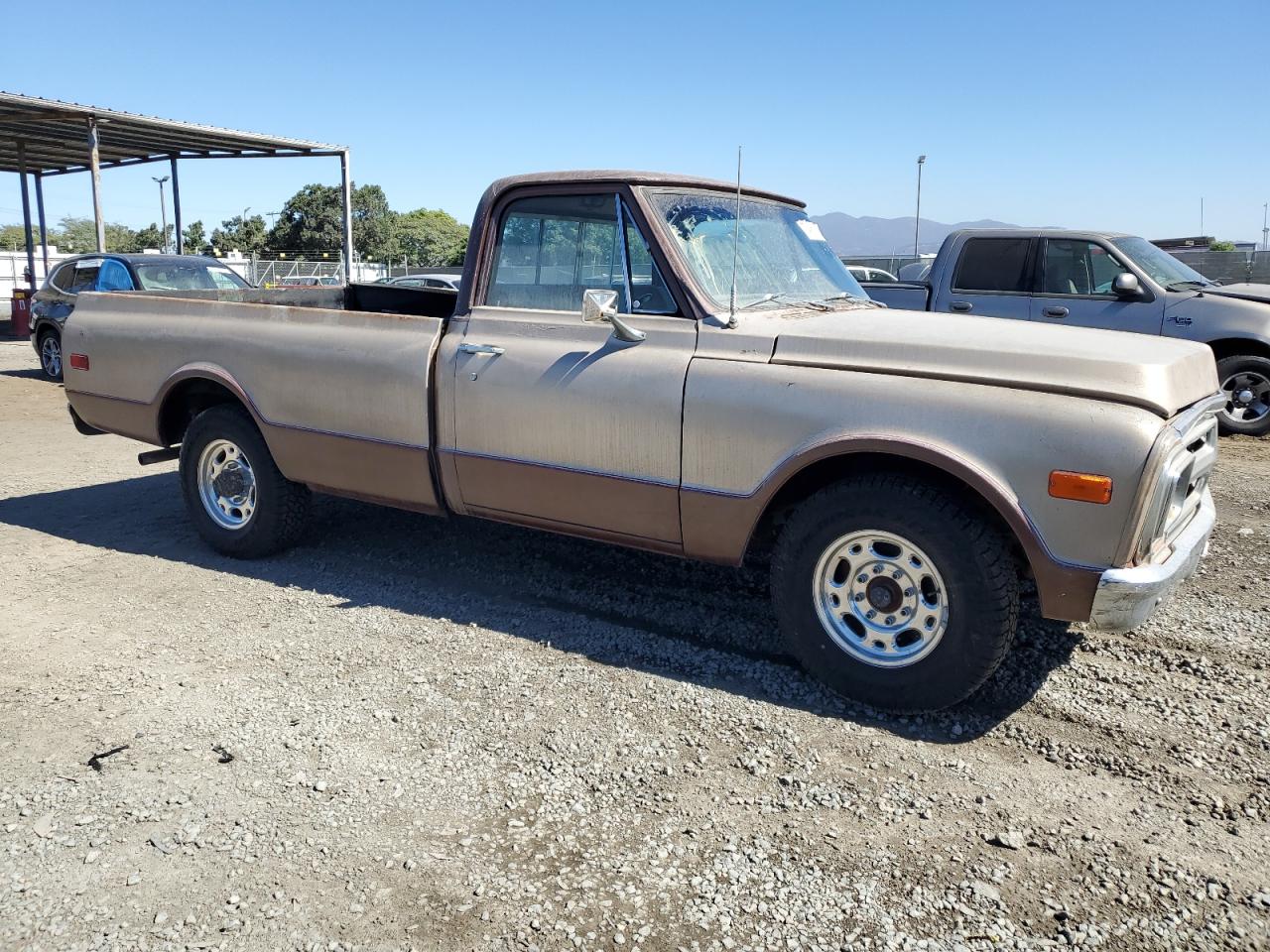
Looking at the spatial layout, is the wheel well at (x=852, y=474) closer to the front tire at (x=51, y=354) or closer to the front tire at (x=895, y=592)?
the front tire at (x=895, y=592)

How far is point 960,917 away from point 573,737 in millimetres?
1453

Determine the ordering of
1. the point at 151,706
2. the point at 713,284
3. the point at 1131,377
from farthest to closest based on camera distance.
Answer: the point at 713,284, the point at 151,706, the point at 1131,377

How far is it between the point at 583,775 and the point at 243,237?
70752 mm

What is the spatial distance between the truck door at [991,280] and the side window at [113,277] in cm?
974

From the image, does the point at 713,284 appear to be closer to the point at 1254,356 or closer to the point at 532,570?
the point at 532,570

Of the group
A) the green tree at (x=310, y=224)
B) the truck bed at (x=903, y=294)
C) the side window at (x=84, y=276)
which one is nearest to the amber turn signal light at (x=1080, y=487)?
the truck bed at (x=903, y=294)

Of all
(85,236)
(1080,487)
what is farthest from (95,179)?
(85,236)

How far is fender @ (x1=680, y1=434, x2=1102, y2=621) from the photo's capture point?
A: 10.9 feet

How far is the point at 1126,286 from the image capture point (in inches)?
340

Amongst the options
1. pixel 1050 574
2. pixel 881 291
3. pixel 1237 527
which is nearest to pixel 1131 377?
pixel 1050 574

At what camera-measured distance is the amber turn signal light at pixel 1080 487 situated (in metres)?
3.21

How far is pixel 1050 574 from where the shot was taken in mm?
3348

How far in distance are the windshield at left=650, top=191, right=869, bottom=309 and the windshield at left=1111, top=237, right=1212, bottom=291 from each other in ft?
18.7

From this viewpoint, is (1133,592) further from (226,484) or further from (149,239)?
(149,239)
